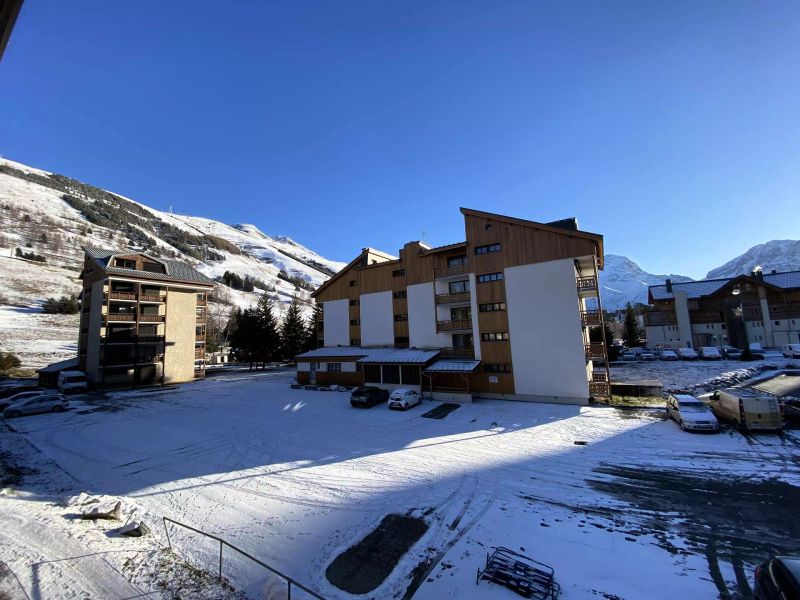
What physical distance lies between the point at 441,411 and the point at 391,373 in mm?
8031

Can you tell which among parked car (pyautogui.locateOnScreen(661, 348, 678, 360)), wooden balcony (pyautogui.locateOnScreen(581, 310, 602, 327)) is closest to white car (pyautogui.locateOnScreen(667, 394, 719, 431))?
wooden balcony (pyautogui.locateOnScreen(581, 310, 602, 327))

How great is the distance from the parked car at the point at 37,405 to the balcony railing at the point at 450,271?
102 feet

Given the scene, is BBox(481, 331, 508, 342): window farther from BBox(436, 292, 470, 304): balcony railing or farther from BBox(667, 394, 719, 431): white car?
BBox(667, 394, 719, 431): white car

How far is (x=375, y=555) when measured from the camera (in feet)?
27.2

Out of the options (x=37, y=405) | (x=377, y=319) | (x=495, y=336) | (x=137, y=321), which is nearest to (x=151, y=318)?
(x=137, y=321)

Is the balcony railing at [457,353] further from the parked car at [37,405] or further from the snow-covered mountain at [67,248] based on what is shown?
the snow-covered mountain at [67,248]

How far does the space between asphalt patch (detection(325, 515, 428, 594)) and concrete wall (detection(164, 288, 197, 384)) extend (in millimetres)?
42760

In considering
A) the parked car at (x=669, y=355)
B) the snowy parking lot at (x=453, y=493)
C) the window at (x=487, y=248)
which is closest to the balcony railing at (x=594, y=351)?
the snowy parking lot at (x=453, y=493)

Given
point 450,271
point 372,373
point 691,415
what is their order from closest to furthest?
point 691,415, point 450,271, point 372,373

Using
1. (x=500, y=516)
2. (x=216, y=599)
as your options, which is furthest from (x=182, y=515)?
(x=500, y=516)

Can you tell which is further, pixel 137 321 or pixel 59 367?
pixel 137 321

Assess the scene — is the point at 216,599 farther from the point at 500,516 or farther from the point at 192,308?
the point at 192,308

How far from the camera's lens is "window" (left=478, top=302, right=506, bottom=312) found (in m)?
28.5

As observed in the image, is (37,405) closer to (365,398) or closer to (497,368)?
(365,398)
